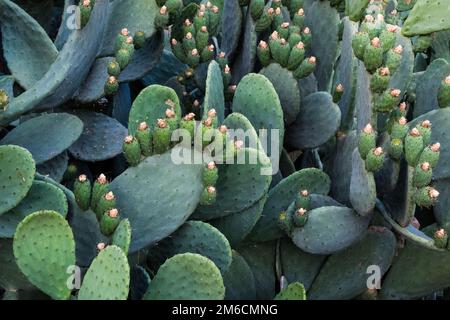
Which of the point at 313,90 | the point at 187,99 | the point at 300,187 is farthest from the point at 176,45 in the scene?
the point at 300,187

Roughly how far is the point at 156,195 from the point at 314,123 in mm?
666

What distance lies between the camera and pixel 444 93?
7.18ft

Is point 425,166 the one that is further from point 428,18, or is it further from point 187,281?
point 187,281

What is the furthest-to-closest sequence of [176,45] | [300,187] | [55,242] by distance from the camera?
[176,45]
[300,187]
[55,242]

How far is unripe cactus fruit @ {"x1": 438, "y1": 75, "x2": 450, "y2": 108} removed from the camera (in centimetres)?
A: 218

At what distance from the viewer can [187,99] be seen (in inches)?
104

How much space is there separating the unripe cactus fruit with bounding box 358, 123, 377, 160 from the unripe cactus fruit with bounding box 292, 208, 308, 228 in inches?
9.0

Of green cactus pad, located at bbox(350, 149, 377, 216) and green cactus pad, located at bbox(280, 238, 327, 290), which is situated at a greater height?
green cactus pad, located at bbox(350, 149, 377, 216)

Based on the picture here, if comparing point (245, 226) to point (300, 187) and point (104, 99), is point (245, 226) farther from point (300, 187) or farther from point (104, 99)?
point (104, 99)

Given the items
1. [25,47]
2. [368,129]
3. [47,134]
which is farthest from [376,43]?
[25,47]

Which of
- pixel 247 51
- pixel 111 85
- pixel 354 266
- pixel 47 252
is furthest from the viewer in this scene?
pixel 247 51

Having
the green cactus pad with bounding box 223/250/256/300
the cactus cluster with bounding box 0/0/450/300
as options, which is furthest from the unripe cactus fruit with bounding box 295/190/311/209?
the green cactus pad with bounding box 223/250/256/300

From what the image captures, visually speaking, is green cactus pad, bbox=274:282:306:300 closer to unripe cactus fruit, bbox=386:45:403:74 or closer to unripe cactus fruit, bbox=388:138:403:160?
unripe cactus fruit, bbox=388:138:403:160

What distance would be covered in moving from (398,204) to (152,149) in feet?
2.18
